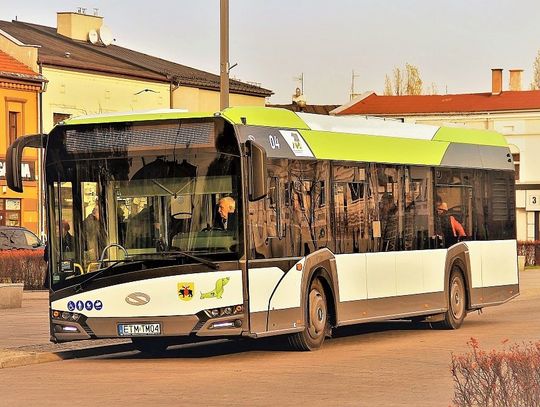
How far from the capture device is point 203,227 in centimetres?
1906

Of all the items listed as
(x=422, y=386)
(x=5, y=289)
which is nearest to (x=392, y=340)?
(x=422, y=386)

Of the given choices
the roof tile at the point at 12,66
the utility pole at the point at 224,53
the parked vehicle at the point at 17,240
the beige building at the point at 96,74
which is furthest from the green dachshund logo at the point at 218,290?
the beige building at the point at 96,74

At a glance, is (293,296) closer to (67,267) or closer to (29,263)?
(67,267)

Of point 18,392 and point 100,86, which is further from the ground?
point 100,86

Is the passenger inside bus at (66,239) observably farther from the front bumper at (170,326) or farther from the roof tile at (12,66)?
the roof tile at (12,66)

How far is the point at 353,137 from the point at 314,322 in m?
3.09

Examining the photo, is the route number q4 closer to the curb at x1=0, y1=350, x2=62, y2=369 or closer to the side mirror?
the side mirror

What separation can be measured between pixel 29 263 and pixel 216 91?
39.1 m

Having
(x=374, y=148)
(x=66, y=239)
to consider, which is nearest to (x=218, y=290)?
(x=66, y=239)

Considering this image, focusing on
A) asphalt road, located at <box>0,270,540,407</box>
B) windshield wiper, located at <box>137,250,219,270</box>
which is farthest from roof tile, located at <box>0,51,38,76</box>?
windshield wiper, located at <box>137,250,219,270</box>

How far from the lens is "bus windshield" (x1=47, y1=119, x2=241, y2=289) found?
1909 centimetres

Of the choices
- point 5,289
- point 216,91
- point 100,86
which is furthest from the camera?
point 216,91

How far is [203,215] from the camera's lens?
1906 cm

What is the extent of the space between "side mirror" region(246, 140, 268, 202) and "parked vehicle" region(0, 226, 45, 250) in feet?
85.0
